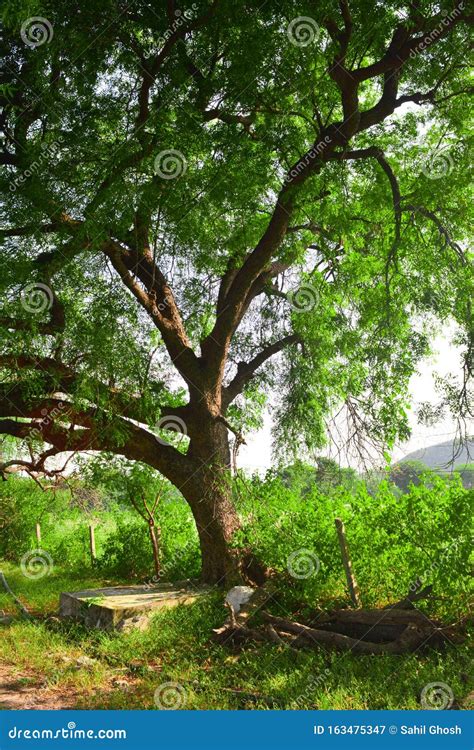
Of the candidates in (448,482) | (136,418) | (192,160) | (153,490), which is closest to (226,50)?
(192,160)

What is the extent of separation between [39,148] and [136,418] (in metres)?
4.25

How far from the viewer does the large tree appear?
358 inches

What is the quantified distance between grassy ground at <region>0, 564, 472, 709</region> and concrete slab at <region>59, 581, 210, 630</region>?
227mm

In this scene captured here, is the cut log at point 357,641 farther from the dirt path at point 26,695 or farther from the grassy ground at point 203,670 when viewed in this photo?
the dirt path at point 26,695

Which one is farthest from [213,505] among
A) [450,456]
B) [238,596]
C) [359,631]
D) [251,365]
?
[450,456]

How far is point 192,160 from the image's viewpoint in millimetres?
10477

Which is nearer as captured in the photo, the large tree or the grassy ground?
the grassy ground

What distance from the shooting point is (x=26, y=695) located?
25.1 feet

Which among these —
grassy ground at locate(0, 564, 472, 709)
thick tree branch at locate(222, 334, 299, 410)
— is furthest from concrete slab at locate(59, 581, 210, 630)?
thick tree branch at locate(222, 334, 299, 410)

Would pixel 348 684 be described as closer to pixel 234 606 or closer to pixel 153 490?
pixel 234 606

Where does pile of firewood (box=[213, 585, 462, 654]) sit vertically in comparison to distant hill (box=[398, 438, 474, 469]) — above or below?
below

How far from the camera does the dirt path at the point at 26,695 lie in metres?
7.27

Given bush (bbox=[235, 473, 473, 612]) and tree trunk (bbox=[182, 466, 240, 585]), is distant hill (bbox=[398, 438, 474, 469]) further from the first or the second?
tree trunk (bbox=[182, 466, 240, 585])

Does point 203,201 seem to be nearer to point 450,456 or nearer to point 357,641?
point 450,456
